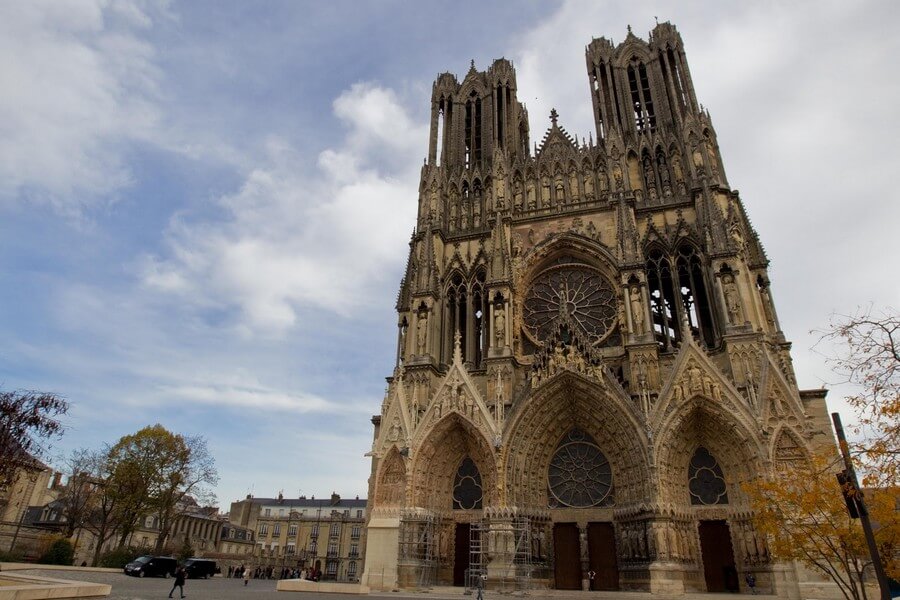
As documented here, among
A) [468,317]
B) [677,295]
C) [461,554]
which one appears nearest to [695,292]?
[677,295]

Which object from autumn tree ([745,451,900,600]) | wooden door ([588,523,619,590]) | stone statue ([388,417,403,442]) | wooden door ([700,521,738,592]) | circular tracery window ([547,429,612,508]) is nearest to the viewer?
autumn tree ([745,451,900,600])

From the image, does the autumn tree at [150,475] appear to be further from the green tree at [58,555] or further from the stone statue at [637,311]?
the stone statue at [637,311]

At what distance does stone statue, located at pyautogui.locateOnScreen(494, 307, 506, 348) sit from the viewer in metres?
23.2

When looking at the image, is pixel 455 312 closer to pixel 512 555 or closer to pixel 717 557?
pixel 512 555

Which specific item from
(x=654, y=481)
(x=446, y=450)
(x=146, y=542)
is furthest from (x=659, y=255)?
(x=146, y=542)

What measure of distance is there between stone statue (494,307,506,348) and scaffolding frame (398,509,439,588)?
7108mm

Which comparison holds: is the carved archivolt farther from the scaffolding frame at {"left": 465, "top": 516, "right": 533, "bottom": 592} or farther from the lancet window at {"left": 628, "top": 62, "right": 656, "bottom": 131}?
the lancet window at {"left": 628, "top": 62, "right": 656, "bottom": 131}

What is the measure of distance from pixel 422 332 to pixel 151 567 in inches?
655

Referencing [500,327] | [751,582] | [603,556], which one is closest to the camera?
[751,582]

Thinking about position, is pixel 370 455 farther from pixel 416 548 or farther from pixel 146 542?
pixel 146 542

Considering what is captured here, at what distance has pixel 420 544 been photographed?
2047cm

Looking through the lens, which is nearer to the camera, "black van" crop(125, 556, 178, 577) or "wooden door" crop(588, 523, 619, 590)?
"wooden door" crop(588, 523, 619, 590)

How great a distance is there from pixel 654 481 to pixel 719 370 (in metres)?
4.49

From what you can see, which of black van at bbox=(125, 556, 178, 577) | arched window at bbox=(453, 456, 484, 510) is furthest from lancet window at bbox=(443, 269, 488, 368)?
black van at bbox=(125, 556, 178, 577)
